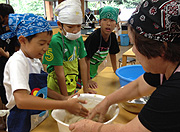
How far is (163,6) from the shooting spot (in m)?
0.50

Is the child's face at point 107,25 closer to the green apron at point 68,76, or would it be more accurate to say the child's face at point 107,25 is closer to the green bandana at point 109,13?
the green bandana at point 109,13

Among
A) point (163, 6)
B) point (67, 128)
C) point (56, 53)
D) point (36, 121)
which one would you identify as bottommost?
point (36, 121)

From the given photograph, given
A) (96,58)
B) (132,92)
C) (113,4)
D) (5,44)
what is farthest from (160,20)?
(113,4)

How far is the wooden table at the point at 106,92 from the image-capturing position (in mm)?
875

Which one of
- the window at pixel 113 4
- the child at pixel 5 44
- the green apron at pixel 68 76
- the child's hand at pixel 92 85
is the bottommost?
the child's hand at pixel 92 85

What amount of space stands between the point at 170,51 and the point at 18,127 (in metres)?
0.87

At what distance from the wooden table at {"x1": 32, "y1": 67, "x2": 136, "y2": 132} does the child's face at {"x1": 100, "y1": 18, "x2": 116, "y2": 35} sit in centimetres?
48

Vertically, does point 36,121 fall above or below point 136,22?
below

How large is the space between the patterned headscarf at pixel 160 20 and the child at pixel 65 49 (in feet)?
2.72

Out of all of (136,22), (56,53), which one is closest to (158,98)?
(136,22)

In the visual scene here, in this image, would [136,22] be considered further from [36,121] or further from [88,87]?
[88,87]

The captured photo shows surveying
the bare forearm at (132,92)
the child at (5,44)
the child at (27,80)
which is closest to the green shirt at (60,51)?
the child at (27,80)

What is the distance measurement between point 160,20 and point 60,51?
36.6 inches

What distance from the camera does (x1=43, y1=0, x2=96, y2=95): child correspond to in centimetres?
127
